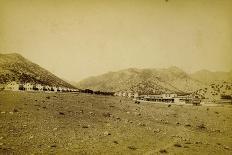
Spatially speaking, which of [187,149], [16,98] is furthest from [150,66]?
[16,98]

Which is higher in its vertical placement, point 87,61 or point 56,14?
point 56,14

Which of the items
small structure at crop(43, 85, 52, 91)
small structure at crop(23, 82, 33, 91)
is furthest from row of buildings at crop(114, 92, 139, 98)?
small structure at crop(23, 82, 33, 91)

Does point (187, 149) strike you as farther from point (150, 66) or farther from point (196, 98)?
point (196, 98)

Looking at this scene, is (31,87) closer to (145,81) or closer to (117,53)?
(117,53)

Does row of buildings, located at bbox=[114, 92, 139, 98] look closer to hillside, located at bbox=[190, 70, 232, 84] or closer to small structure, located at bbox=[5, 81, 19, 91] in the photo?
hillside, located at bbox=[190, 70, 232, 84]

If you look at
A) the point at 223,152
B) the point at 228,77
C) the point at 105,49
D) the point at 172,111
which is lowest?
the point at 223,152

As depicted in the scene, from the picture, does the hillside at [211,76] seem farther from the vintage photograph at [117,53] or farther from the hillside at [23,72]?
the hillside at [23,72]

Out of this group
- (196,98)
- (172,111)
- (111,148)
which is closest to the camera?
(111,148)

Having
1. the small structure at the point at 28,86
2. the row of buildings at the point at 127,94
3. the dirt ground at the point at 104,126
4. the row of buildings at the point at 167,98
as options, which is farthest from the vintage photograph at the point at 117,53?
the row of buildings at the point at 127,94

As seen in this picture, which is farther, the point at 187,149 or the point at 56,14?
the point at 56,14
